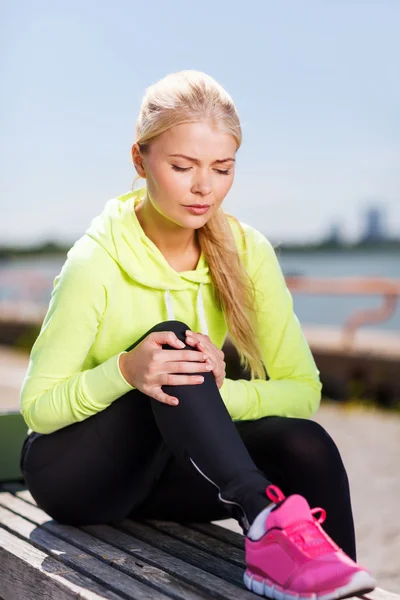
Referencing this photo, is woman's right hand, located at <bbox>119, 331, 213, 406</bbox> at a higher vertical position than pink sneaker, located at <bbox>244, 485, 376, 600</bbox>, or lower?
higher

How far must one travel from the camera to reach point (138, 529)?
2.14 meters

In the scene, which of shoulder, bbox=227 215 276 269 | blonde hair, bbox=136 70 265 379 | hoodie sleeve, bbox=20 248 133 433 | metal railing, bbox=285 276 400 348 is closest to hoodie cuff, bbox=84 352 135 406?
hoodie sleeve, bbox=20 248 133 433

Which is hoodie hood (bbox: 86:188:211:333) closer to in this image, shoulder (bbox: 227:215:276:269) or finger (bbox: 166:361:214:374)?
shoulder (bbox: 227:215:276:269)

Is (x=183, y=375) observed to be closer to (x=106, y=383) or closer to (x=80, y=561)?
(x=106, y=383)

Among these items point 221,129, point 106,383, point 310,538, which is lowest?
point 310,538

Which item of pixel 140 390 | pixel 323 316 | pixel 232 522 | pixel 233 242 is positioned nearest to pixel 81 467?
pixel 140 390

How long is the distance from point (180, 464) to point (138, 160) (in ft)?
2.17

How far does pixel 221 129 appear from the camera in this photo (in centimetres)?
193

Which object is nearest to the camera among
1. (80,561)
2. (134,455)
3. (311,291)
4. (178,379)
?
(178,379)

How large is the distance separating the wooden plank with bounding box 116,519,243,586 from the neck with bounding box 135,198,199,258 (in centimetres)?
62

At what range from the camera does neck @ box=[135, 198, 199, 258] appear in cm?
211

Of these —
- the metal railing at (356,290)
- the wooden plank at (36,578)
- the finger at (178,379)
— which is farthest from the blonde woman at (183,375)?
the metal railing at (356,290)

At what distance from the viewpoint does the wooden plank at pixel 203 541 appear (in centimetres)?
193

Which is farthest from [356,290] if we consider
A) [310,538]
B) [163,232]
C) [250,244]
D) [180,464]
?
[310,538]
